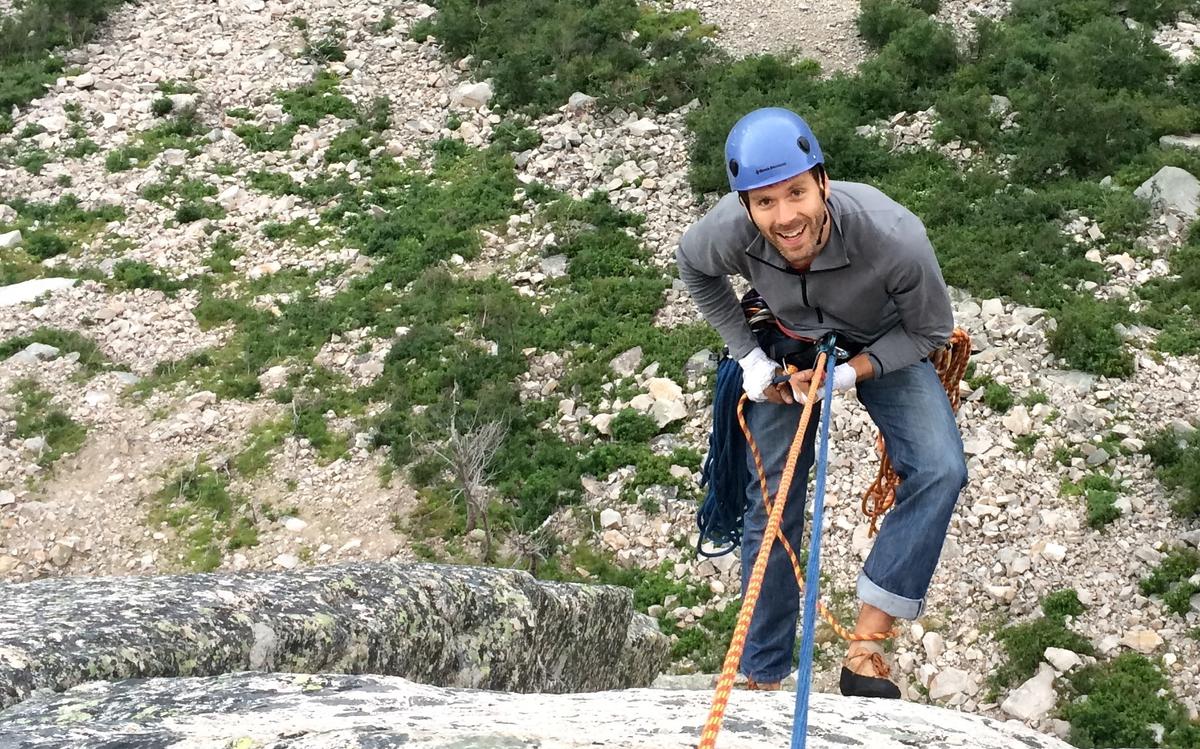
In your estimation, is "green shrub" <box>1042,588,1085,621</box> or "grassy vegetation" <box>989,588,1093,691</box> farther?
"green shrub" <box>1042,588,1085,621</box>

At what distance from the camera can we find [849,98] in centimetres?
1202

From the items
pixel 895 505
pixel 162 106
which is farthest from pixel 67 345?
pixel 895 505

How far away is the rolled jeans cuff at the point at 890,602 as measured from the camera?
11.7 ft

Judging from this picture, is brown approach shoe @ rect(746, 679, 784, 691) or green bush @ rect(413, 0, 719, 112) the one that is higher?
green bush @ rect(413, 0, 719, 112)

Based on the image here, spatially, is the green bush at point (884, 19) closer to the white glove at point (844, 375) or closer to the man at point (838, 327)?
the man at point (838, 327)

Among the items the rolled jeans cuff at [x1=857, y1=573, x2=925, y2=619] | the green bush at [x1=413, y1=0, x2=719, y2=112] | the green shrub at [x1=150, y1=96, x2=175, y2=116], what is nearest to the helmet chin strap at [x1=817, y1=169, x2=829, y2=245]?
the rolled jeans cuff at [x1=857, y1=573, x2=925, y2=619]

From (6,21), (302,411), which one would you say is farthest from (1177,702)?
(6,21)

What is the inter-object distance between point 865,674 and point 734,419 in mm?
1441

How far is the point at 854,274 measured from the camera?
142 inches

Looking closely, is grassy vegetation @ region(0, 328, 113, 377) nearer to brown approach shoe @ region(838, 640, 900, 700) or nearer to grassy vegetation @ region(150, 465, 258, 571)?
grassy vegetation @ region(150, 465, 258, 571)

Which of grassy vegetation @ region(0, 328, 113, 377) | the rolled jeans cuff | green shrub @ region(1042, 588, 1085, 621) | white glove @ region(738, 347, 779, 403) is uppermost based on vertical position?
white glove @ region(738, 347, 779, 403)

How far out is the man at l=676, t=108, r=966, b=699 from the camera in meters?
3.38

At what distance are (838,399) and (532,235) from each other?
4.48 meters

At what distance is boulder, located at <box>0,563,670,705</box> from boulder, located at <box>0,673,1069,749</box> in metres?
0.23
